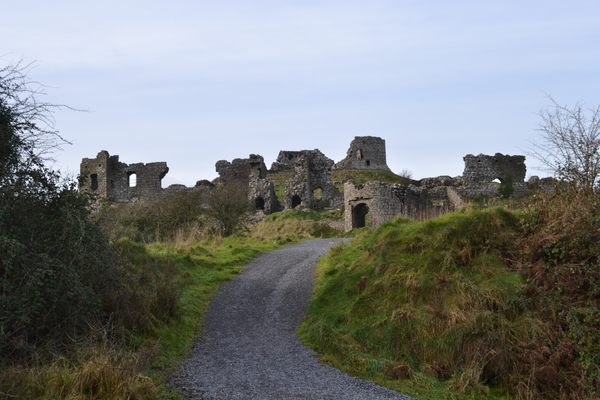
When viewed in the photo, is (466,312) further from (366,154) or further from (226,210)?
(366,154)

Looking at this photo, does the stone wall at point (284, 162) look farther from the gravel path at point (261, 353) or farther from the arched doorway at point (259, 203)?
the gravel path at point (261, 353)

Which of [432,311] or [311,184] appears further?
[311,184]

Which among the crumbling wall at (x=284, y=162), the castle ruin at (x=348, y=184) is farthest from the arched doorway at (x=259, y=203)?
the crumbling wall at (x=284, y=162)

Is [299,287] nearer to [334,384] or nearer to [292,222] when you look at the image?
[334,384]

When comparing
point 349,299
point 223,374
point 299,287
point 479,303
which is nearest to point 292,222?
point 299,287

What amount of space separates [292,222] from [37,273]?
24.8 metres

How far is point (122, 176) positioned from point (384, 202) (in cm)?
3077

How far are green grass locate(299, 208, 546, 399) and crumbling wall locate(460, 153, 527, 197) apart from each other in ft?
61.8

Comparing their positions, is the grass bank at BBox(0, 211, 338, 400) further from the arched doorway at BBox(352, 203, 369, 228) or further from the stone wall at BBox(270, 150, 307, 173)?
the stone wall at BBox(270, 150, 307, 173)

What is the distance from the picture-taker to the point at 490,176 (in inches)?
1460

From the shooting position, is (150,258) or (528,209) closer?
(528,209)

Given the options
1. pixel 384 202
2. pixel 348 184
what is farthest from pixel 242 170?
pixel 384 202

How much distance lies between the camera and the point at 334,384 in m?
10.8

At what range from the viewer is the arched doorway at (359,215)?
32.9 m
